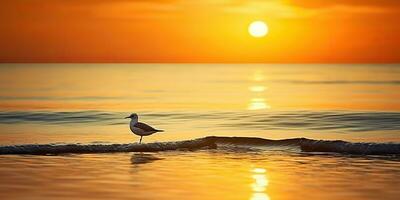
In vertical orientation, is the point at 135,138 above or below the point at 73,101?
below

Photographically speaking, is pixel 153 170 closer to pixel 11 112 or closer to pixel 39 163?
pixel 39 163

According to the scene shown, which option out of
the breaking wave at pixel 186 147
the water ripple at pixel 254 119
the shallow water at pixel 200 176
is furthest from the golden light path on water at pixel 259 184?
the water ripple at pixel 254 119

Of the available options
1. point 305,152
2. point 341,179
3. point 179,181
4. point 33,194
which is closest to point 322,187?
point 341,179

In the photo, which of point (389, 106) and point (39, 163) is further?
point (389, 106)

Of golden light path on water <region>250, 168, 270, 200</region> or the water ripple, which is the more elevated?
the water ripple

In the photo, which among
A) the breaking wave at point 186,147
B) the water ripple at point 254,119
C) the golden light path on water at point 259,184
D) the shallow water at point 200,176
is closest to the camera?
the golden light path on water at point 259,184

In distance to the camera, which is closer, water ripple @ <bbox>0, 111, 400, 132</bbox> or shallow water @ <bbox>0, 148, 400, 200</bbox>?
shallow water @ <bbox>0, 148, 400, 200</bbox>

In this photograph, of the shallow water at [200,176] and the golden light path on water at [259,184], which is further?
the shallow water at [200,176]

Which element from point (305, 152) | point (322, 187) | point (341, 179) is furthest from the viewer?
point (305, 152)

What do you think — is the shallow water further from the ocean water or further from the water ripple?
the water ripple

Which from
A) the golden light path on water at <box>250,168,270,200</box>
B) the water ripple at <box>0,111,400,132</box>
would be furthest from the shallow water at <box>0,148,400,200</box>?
the water ripple at <box>0,111,400,132</box>

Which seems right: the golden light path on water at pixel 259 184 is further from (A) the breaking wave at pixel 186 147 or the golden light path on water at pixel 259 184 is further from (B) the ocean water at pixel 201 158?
(A) the breaking wave at pixel 186 147

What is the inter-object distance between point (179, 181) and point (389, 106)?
39.2m

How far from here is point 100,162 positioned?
68.4 feet
